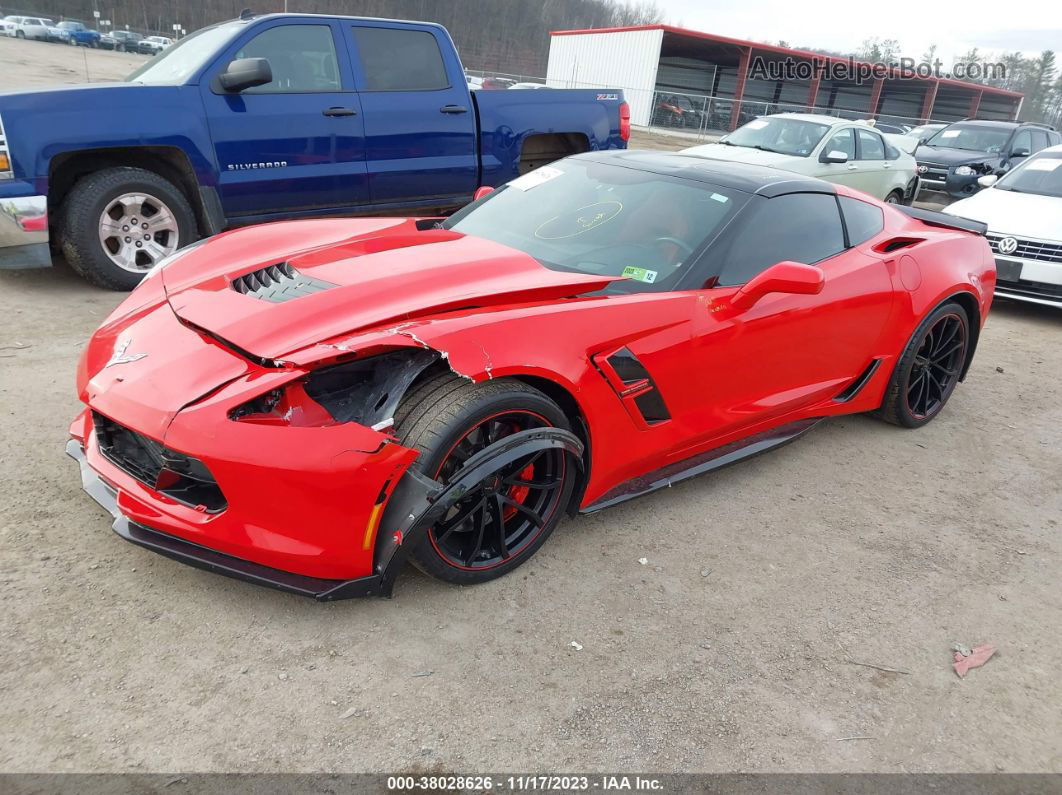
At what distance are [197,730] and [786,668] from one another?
175cm

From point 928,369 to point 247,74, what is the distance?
467cm

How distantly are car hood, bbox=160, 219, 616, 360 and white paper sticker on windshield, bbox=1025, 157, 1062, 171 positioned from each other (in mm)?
7747

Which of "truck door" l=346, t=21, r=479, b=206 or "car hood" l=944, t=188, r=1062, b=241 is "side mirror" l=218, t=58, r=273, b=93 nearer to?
"truck door" l=346, t=21, r=479, b=206

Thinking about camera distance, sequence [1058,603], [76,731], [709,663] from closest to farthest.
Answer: [76,731]
[709,663]
[1058,603]

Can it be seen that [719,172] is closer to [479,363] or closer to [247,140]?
[479,363]

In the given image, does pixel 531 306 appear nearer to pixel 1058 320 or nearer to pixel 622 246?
pixel 622 246

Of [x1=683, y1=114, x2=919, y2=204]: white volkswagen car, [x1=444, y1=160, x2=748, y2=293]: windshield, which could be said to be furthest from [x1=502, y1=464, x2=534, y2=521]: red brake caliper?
[x1=683, y1=114, x2=919, y2=204]: white volkswagen car

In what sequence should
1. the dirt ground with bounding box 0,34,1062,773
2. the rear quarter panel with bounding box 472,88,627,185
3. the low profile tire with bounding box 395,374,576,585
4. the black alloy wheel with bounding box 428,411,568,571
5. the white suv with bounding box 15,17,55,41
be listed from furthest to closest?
the white suv with bounding box 15,17,55,41, the rear quarter panel with bounding box 472,88,627,185, the black alloy wheel with bounding box 428,411,568,571, the low profile tire with bounding box 395,374,576,585, the dirt ground with bounding box 0,34,1062,773

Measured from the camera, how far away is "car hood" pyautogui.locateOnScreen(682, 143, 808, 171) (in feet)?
30.1

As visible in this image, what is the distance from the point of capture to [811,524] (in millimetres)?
3328

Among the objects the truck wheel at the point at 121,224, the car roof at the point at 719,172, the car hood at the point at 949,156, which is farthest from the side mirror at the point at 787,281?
the car hood at the point at 949,156

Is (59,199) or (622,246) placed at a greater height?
(622,246)

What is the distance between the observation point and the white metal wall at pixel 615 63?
1346 inches

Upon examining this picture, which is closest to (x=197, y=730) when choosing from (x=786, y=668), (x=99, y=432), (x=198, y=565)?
(x=198, y=565)
